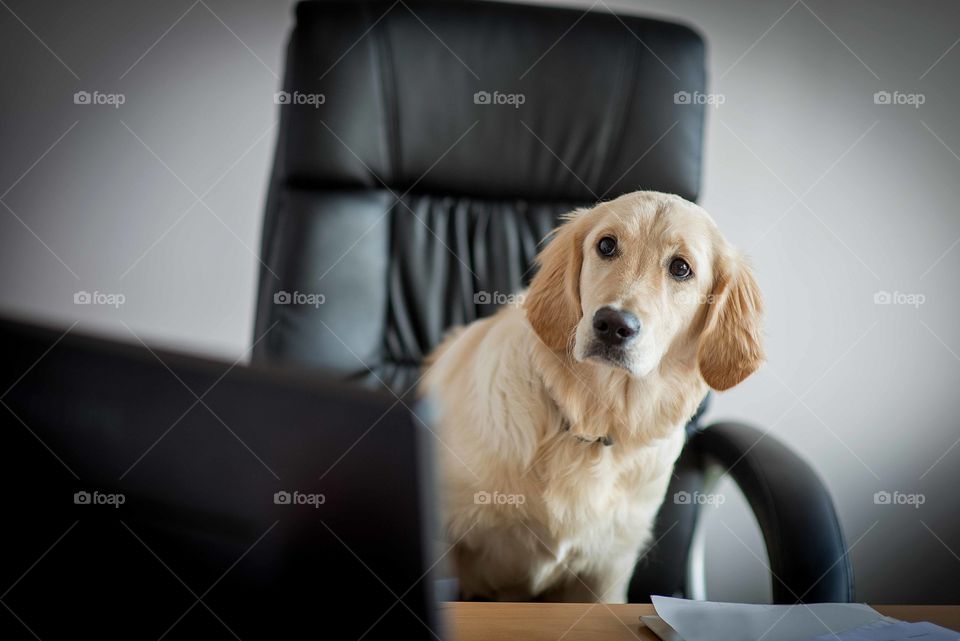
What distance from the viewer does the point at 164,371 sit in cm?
31

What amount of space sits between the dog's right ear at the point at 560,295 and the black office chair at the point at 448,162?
168 mm

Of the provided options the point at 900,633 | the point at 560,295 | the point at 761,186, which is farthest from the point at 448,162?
→ the point at 900,633

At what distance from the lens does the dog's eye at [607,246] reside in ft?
3.28

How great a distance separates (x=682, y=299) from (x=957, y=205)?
0.71m

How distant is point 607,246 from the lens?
1.01m

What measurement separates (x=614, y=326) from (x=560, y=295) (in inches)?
5.7

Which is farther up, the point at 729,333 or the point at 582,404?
the point at 729,333

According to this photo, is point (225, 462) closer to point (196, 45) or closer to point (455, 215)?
point (455, 215)

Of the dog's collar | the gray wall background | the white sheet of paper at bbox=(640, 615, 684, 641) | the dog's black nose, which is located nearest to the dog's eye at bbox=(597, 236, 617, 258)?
the dog's black nose

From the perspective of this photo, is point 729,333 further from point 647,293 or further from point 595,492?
point 595,492

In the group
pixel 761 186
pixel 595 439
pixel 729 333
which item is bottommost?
pixel 595 439

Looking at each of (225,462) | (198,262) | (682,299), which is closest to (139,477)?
(225,462)

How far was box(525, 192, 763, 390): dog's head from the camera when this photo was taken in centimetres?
94

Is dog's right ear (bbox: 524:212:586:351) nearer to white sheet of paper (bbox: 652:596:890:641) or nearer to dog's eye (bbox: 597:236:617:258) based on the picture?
dog's eye (bbox: 597:236:617:258)
